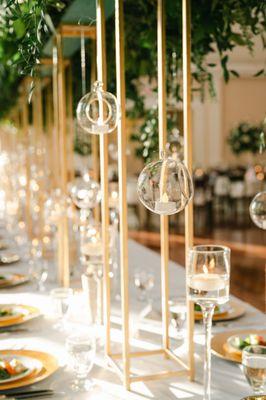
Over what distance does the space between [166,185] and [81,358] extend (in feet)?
1.91

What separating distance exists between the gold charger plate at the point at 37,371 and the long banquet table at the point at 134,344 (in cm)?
3

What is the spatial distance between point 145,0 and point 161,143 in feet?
4.62

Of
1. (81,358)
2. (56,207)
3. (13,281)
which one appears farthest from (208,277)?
(56,207)

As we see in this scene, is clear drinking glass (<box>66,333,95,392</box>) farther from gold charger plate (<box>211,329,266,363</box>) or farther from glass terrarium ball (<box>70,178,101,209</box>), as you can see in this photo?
glass terrarium ball (<box>70,178,101,209</box>)

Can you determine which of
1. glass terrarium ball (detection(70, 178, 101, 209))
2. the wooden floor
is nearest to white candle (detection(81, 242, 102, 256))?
glass terrarium ball (detection(70, 178, 101, 209))

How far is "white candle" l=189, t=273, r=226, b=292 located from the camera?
53.6 inches

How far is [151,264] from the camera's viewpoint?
3.54 metres

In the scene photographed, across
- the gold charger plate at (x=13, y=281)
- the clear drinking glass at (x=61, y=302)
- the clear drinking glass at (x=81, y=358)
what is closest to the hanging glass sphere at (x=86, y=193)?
the gold charger plate at (x=13, y=281)

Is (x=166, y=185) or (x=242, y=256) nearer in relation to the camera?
(x=166, y=185)

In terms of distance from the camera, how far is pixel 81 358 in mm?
1677

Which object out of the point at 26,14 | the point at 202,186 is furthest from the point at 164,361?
the point at 202,186

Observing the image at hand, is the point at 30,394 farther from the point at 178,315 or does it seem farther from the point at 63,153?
the point at 63,153

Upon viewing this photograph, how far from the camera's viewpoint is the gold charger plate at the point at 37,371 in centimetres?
162

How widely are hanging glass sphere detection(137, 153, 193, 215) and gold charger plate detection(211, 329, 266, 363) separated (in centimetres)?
60
